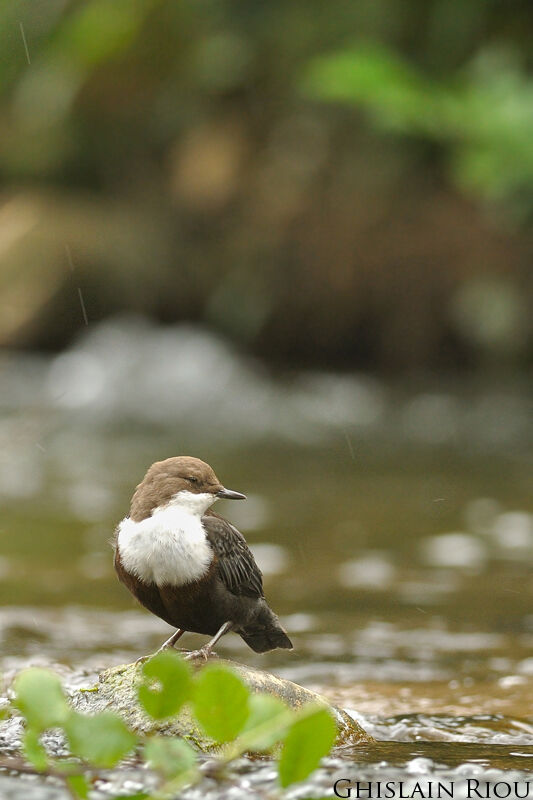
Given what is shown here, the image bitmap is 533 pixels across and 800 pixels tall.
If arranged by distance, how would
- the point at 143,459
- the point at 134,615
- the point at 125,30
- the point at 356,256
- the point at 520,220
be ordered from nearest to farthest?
the point at 134,615
the point at 143,459
the point at 520,220
the point at 356,256
the point at 125,30

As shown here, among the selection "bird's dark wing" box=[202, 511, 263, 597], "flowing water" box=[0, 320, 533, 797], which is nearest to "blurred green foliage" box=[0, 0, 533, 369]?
"flowing water" box=[0, 320, 533, 797]

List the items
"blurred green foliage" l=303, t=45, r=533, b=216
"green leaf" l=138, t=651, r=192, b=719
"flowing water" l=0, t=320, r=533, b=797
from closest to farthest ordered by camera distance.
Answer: "green leaf" l=138, t=651, r=192, b=719
"flowing water" l=0, t=320, r=533, b=797
"blurred green foliage" l=303, t=45, r=533, b=216

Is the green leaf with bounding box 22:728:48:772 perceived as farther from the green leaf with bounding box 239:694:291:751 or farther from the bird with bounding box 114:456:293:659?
the bird with bounding box 114:456:293:659

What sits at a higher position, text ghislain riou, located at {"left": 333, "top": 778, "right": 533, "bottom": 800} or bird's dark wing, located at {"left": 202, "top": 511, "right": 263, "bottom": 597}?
bird's dark wing, located at {"left": 202, "top": 511, "right": 263, "bottom": 597}

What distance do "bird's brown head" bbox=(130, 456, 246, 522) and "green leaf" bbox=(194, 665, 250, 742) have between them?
1.85 meters

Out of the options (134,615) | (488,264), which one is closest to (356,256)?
(488,264)

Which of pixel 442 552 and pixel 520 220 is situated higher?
pixel 520 220

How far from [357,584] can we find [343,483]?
2.58 m

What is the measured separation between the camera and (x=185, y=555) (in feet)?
10.0

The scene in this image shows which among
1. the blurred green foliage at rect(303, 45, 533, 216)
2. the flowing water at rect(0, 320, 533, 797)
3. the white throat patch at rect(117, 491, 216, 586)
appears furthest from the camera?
the blurred green foliage at rect(303, 45, 533, 216)

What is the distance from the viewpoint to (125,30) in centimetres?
1385

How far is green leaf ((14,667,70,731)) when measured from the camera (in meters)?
1.27

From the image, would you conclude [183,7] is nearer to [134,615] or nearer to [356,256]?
[356,256]

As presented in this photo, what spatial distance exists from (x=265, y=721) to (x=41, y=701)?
25cm
